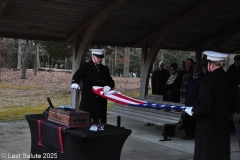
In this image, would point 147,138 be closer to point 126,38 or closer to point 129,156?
point 129,156

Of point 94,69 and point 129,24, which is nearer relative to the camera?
point 94,69

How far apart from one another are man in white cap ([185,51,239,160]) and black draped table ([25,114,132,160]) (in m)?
0.91

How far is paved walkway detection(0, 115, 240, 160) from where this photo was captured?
5.86m

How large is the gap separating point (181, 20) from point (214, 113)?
5659mm

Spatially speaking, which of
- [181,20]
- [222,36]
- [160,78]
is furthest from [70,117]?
[222,36]

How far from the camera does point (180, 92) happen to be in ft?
26.4

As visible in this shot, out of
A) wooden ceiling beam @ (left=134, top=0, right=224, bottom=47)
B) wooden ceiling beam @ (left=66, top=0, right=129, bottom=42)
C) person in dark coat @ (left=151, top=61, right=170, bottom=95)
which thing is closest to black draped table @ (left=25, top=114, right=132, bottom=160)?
wooden ceiling beam @ (left=66, top=0, right=129, bottom=42)

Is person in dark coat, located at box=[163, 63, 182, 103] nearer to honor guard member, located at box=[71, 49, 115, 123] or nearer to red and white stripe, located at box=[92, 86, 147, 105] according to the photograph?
red and white stripe, located at box=[92, 86, 147, 105]

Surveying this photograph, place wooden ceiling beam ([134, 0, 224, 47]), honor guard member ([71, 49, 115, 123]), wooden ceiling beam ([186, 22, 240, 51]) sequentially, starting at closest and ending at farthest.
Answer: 1. honor guard member ([71, 49, 115, 123])
2. wooden ceiling beam ([134, 0, 224, 47])
3. wooden ceiling beam ([186, 22, 240, 51])

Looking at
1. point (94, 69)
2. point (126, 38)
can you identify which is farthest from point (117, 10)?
point (94, 69)

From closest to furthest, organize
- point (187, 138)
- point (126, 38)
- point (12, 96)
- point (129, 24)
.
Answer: point (187, 138)
point (129, 24)
point (126, 38)
point (12, 96)

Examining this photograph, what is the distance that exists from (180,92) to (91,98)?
119 inches

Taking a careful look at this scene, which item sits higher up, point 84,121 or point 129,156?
point 84,121

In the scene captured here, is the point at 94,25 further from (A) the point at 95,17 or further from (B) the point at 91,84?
(B) the point at 91,84
